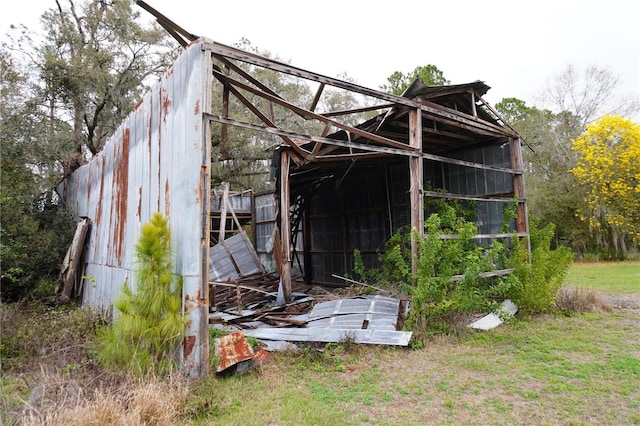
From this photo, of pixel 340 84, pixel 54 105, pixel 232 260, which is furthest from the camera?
pixel 54 105

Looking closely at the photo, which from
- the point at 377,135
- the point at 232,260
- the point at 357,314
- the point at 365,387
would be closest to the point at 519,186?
the point at 377,135

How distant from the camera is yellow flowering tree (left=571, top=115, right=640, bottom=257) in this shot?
661 inches

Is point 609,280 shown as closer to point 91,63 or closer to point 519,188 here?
point 519,188

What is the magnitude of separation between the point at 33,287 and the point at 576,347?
10.4m

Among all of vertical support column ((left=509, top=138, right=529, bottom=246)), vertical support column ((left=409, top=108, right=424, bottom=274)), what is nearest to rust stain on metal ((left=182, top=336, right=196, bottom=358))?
vertical support column ((left=409, top=108, right=424, bottom=274))

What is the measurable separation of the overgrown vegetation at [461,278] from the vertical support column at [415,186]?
0.11 metres

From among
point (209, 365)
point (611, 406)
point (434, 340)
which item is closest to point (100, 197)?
point (209, 365)

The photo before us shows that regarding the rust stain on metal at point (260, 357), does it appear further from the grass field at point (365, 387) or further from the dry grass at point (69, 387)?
the dry grass at point (69, 387)

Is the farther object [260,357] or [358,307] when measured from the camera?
[358,307]

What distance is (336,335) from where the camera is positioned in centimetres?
538

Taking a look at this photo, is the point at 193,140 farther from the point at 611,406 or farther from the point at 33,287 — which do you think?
the point at 33,287

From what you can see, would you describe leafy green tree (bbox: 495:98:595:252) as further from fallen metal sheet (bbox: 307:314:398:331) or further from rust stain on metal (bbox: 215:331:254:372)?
rust stain on metal (bbox: 215:331:254:372)

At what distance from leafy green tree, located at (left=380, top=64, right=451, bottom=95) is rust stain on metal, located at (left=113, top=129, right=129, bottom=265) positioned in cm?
1545

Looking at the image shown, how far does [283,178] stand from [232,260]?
274 cm
